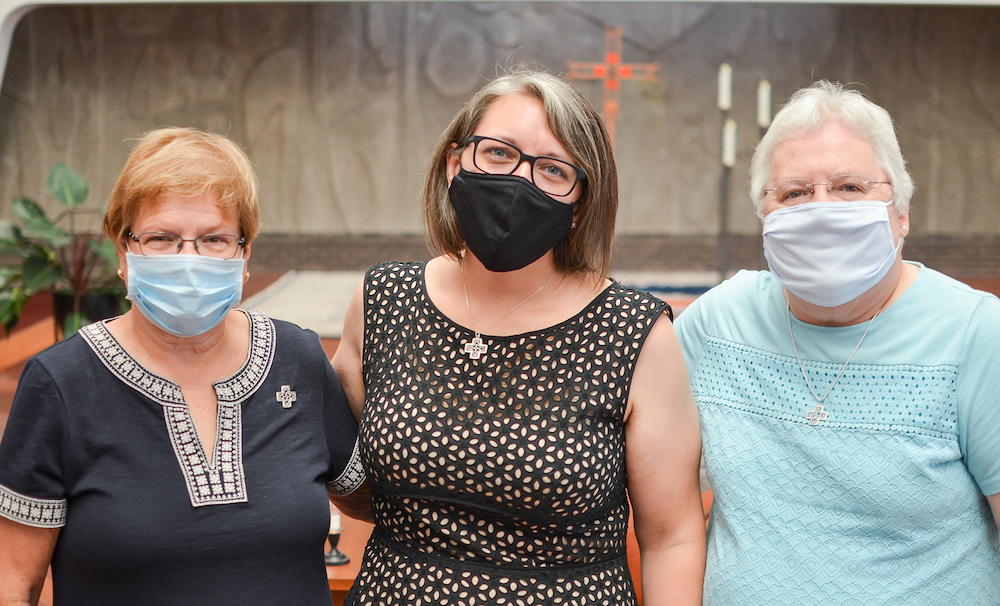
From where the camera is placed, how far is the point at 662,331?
153cm

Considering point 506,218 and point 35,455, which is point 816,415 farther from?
point 35,455

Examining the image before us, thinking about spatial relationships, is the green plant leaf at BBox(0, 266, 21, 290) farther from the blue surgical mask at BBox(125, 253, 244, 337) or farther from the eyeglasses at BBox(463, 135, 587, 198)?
the eyeglasses at BBox(463, 135, 587, 198)

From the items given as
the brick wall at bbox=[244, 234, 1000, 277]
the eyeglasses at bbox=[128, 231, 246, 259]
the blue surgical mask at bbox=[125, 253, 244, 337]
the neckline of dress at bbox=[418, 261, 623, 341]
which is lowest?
the brick wall at bbox=[244, 234, 1000, 277]

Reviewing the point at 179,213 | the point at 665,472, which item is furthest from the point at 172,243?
the point at 665,472

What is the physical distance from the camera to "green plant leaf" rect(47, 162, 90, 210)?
4609 millimetres

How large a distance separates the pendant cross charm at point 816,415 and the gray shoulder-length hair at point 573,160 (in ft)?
1.42

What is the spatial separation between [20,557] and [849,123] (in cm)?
148

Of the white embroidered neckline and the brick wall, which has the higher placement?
the white embroidered neckline

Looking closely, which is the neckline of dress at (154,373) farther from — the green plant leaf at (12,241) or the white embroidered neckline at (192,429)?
the green plant leaf at (12,241)

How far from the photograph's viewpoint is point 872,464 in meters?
1.42

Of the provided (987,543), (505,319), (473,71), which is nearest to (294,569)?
(505,319)

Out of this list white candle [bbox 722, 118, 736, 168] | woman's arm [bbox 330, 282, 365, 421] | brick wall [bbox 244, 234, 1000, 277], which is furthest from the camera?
brick wall [bbox 244, 234, 1000, 277]

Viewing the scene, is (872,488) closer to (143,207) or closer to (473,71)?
(143,207)

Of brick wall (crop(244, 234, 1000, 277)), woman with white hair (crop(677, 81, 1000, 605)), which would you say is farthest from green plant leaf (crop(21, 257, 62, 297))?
brick wall (crop(244, 234, 1000, 277))
